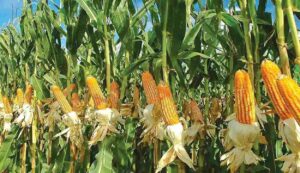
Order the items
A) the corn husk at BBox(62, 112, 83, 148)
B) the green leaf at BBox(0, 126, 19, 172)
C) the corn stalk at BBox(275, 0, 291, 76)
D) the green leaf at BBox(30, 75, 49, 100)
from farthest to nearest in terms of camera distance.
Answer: the green leaf at BBox(0, 126, 19, 172)
the green leaf at BBox(30, 75, 49, 100)
the corn husk at BBox(62, 112, 83, 148)
the corn stalk at BBox(275, 0, 291, 76)

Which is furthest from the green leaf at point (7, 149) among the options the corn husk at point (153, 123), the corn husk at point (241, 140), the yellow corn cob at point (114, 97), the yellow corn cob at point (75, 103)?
the corn husk at point (241, 140)

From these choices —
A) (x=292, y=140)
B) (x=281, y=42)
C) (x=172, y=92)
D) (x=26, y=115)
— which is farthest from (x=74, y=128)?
(x=292, y=140)

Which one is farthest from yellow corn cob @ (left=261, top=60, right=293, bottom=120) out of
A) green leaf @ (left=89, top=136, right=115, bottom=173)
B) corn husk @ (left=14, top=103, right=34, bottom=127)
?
corn husk @ (left=14, top=103, right=34, bottom=127)

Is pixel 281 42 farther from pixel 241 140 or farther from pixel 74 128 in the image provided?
pixel 74 128

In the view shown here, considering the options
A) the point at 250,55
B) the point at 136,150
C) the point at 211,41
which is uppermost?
the point at 211,41

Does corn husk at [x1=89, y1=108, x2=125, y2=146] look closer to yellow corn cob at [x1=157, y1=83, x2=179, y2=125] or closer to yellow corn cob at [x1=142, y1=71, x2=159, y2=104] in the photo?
yellow corn cob at [x1=142, y1=71, x2=159, y2=104]

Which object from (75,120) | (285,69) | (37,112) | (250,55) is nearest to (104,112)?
(75,120)

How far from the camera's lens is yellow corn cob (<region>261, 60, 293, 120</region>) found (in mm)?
1606

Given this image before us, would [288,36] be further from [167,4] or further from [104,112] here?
[104,112]

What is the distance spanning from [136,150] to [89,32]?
3.88 feet

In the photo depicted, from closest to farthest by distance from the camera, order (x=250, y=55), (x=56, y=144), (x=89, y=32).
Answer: (x=250, y=55)
(x=89, y=32)
(x=56, y=144)

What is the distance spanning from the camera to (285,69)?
176 cm

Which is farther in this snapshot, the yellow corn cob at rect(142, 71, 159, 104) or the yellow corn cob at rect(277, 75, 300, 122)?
the yellow corn cob at rect(142, 71, 159, 104)

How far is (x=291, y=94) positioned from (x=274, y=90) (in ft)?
0.39
